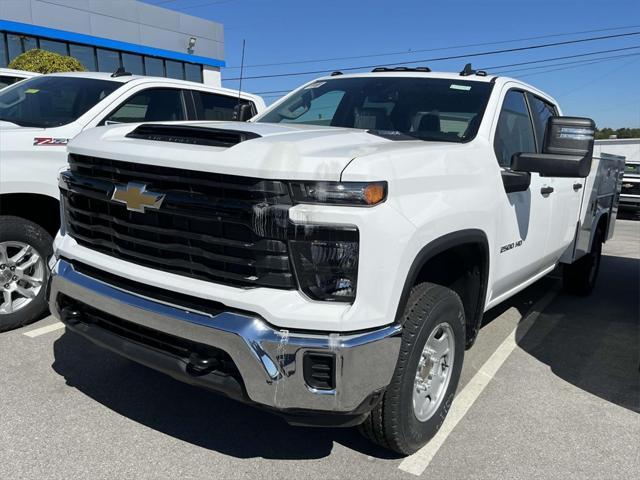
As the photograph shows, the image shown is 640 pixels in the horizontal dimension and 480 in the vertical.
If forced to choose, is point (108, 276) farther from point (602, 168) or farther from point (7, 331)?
point (602, 168)

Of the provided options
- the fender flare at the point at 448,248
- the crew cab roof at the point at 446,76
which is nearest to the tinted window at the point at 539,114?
the crew cab roof at the point at 446,76

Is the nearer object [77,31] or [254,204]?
[254,204]

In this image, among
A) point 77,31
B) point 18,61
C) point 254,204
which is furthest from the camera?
point 77,31

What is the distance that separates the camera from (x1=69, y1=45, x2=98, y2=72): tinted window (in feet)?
68.0

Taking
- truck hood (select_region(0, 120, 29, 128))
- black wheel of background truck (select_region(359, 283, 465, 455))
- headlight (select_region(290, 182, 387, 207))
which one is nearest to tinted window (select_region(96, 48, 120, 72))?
truck hood (select_region(0, 120, 29, 128))

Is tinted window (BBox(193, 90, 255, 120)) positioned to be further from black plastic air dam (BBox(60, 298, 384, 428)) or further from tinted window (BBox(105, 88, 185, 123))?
black plastic air dam (BBox(60, 298, 384, 428))

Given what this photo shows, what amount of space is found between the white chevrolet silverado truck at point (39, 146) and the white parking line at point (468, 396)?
2.74 m

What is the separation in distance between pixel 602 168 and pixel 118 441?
5026 mm

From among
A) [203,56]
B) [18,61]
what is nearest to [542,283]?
[18,61]

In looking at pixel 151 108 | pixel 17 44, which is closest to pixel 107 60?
pixel 17 44

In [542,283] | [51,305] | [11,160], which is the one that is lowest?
[542,283]

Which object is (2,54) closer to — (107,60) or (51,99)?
(107,60)

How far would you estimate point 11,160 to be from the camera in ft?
12.8

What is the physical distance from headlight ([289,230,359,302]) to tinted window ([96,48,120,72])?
2201cm
